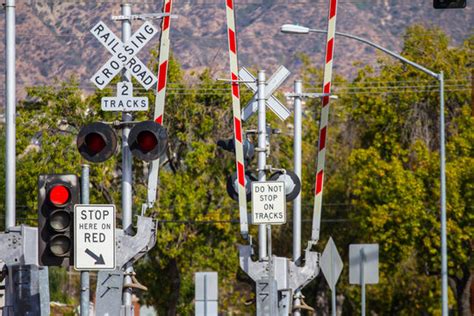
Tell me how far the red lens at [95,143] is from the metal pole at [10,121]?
397 centimetres

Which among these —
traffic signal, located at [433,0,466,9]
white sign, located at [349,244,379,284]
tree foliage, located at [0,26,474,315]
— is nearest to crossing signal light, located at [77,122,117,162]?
traffic signal, located at [433,0,466,9]

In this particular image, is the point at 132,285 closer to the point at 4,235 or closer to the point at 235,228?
the point at 4,235

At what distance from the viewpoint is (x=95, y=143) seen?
1645cm

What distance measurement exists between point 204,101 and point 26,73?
62.3m

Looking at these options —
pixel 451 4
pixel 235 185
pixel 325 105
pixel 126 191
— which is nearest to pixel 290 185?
pixel 235 185

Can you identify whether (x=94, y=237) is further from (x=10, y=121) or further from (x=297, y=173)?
(x=297, y=173)

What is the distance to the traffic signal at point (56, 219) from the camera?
1472cm

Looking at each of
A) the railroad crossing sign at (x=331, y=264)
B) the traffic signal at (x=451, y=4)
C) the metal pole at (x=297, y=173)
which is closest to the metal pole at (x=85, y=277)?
the traffic signal at (x=451, y=4)

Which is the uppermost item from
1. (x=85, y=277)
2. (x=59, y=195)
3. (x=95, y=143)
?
(x=95, y=143)

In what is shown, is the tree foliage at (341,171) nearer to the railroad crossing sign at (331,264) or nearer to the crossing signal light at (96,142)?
the railroad crossing sign at (331,264)

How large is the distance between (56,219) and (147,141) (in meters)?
2.34

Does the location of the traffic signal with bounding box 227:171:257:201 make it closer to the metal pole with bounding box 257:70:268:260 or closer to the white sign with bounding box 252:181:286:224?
the metal pole with bounding box 257:70:268:260

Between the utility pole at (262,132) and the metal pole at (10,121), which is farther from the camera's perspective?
the utility pole at (262,132)

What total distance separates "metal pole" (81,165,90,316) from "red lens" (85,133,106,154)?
121 cm
